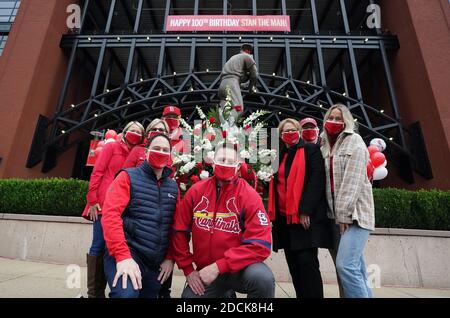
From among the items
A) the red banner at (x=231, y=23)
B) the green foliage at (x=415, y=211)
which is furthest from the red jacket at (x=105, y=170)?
the red banner at (x=231, y=23)

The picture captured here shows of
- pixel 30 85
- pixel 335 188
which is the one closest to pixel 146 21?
pixel 30 85

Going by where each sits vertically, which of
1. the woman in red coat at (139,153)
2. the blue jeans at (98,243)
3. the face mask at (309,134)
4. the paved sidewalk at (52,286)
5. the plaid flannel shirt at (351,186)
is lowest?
the paved sidewalk at (52,286)

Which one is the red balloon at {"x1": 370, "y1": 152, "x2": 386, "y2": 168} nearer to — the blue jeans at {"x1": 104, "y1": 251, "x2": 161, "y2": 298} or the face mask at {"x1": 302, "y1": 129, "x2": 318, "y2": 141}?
the face mask at {"x1": 302, "y1": 129, "x2": 318, "y2": 141}

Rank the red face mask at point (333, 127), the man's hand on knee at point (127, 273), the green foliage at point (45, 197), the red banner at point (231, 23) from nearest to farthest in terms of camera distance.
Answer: the man's hand on knee at point (127, 273)
the red face mask at point (333, 127)
the green foliage at point (45, 197)
the red banner at point (231, 23)

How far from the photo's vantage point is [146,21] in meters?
17.0

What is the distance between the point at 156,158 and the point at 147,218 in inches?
21.0

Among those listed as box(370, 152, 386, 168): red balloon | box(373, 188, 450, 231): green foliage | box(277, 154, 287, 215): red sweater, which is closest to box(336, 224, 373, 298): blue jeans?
box(277, 154, 287, 215): red sweater

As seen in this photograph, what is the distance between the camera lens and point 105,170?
3.27 metres

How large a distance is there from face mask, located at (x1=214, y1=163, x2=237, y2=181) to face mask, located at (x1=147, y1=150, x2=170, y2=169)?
488mm

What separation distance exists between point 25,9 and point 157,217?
595 inches

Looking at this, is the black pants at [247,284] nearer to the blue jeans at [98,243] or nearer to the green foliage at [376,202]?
the blue jeans at [98,243]

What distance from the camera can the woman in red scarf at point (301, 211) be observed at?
2645mm

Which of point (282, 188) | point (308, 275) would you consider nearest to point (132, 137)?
point (282, 188)
